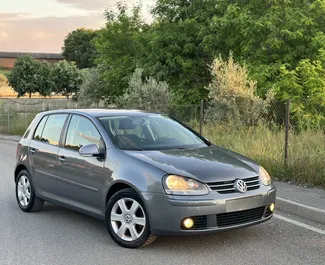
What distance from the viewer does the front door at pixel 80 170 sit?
5594 millimetres

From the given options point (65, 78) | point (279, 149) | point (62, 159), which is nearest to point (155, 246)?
point (62, 159)

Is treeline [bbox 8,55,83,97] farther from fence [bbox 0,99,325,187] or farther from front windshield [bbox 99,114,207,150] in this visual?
front windshield [bbox 99,114,207,150]

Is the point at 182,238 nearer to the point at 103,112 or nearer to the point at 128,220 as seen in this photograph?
the point at 128,220

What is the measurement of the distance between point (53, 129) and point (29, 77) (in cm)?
4570

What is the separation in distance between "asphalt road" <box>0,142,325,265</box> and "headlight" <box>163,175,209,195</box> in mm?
686

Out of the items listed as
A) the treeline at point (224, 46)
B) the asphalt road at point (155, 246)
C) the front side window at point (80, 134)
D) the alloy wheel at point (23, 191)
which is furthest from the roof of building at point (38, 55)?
the asphalt road at point (155, 246)

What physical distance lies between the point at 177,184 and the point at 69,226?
2.03m

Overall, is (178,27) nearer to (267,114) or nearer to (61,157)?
(267,114)

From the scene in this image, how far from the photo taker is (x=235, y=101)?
1460 centimetres

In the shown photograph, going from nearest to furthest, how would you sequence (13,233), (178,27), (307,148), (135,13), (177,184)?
(177,184)
(13,233)
(307,148)
(178,27)
(135,13)

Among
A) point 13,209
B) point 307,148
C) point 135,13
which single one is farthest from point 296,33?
point 13,209

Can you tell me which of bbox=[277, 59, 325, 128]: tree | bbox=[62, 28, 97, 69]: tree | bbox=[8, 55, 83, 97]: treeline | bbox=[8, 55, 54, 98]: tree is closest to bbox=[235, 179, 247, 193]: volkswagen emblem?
bbox=[277, 59, 325, 128]: tree

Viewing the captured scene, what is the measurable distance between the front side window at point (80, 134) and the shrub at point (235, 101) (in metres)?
8.12

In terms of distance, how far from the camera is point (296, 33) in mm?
16969
